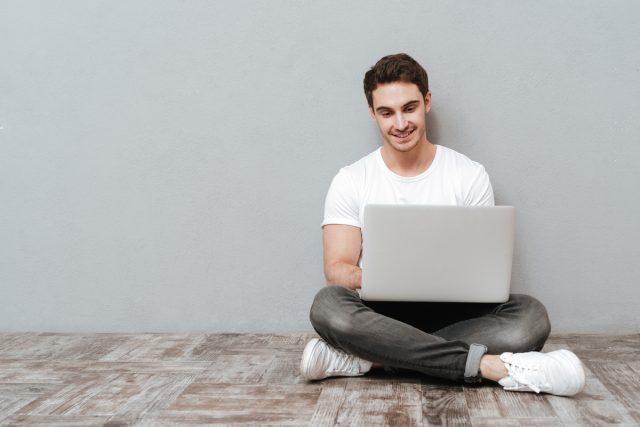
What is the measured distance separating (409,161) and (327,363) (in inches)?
27.9

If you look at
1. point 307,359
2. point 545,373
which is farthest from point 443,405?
point 307,359

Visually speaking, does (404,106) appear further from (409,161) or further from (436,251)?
(436,251)

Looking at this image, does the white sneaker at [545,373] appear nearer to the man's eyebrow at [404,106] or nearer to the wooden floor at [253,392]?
the wooden floor at [253,392]

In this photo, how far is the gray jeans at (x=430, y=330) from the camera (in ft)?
5.94

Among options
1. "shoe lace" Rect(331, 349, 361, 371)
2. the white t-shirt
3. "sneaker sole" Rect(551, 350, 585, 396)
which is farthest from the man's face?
"sneaker sole" Rect(551, 350, 585, 396)

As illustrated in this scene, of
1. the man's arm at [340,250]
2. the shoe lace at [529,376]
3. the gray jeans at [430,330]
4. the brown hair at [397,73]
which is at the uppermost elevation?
the brown hair at [397,73]

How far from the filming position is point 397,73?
2176 millimetres

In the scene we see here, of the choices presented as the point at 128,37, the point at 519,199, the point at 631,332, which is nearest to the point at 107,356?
the point at 128,37

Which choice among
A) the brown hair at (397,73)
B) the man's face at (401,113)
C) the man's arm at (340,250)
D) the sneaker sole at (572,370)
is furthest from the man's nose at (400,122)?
the sneaker sole at (572,370)

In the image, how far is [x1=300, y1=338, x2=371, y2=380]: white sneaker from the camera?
73.5 inches

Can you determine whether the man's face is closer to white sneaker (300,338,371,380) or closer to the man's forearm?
the man's forearm

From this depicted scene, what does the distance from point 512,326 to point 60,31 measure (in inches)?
71.5

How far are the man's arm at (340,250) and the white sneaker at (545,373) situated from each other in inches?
21.4

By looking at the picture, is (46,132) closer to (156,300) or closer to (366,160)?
(156,300)
